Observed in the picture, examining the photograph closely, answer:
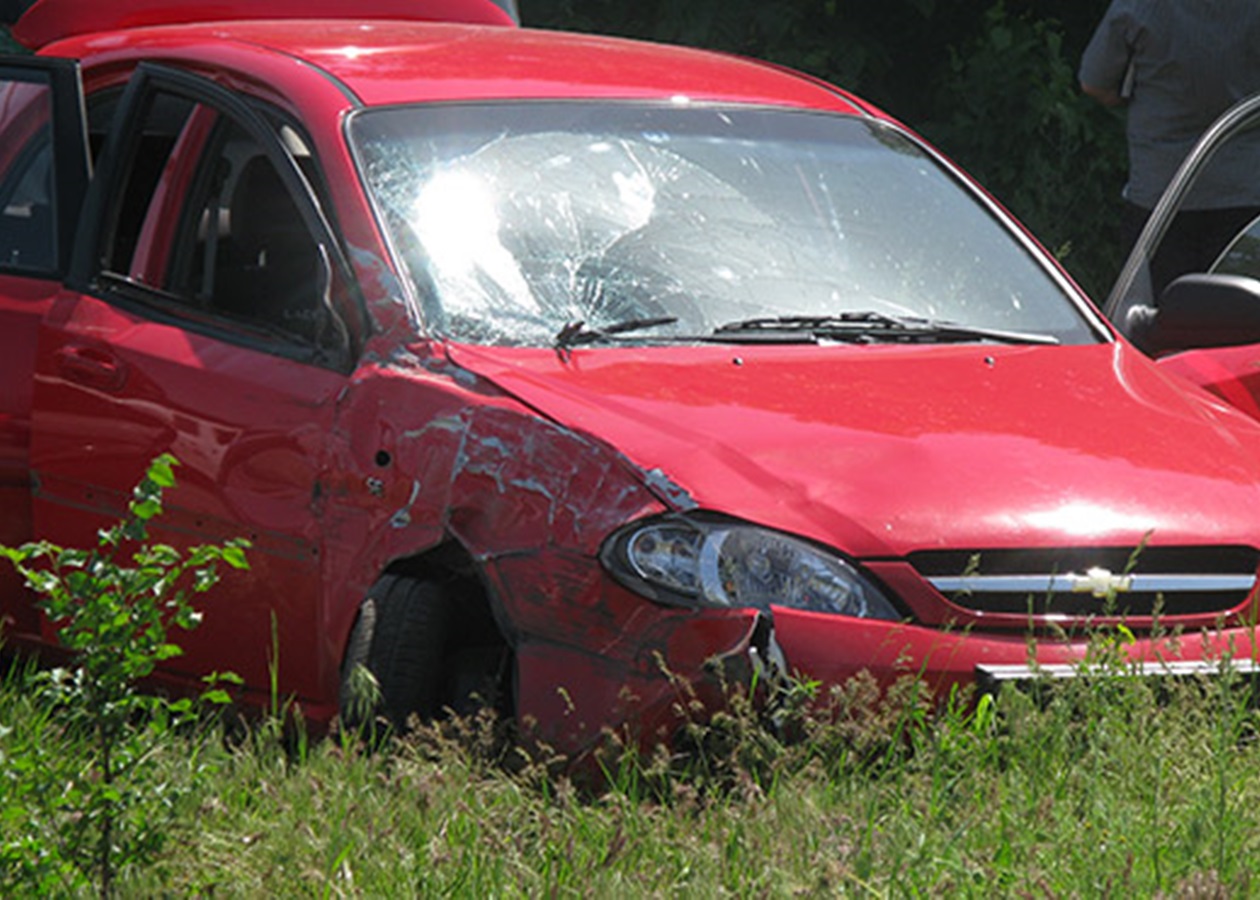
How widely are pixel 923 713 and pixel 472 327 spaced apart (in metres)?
1.27

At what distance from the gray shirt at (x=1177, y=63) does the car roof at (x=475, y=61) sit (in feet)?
10.2

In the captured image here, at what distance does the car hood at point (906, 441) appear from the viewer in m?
4.55

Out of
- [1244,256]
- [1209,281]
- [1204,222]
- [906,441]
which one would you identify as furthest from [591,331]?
[1204,222]

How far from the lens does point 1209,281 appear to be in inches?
236

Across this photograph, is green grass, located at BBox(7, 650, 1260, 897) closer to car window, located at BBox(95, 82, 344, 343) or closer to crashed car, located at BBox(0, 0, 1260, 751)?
crashed car, located at BBox(0, 0, 1260, 751)

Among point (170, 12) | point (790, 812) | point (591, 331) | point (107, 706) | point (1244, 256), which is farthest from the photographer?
point (170, 12)

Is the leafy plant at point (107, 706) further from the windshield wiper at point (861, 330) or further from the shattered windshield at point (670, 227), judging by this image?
the windshield wiper at point (861, 330)

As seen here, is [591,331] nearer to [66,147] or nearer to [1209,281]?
[1209,281]

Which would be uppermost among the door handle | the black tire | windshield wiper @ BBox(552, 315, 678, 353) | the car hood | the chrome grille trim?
windshield wiper @ BBox(552, 315, 678, 353)

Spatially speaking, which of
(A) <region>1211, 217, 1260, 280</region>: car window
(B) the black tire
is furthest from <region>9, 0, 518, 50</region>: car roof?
(B) the black tire

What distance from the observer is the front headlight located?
4.42 meters

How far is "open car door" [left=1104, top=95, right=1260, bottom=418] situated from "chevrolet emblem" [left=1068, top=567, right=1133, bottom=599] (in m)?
1.44

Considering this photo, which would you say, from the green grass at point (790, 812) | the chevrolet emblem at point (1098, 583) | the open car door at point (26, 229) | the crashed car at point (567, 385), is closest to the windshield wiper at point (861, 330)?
the crashed car at point (567, 385)

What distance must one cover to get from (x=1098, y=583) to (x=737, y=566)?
2.13ft
